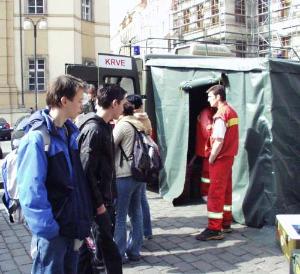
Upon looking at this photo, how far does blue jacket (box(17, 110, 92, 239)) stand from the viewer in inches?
103

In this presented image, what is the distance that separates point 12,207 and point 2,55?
85.1 ft

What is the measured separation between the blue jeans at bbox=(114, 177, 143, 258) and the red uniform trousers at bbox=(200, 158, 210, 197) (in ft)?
8.08

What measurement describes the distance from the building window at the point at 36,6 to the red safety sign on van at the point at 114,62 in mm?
22198

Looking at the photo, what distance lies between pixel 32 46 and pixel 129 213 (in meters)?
25.1

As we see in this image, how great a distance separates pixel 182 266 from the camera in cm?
479

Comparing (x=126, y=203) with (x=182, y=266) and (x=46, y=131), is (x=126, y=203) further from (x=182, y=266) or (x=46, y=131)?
(x=46, y=131)

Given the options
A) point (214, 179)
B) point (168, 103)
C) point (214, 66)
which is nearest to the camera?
point (214, 179)

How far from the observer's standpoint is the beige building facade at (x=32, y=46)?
27.5m

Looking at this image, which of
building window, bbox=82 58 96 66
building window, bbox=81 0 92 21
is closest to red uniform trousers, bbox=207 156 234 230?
building window, bbox=82 58 96 66

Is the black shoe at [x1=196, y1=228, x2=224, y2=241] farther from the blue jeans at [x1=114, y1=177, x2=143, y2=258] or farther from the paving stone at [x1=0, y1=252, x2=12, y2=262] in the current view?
the paving stone at [x1=0, y1=252, x2=12, y2=262]

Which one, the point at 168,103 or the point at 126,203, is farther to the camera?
the point at 168,103

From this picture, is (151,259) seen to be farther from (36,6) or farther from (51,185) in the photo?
(36,6)

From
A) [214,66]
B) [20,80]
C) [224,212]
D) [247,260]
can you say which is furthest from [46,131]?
[20,80]

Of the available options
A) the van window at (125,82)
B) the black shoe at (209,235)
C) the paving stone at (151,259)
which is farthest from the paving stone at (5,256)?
the van window at (125,82)
